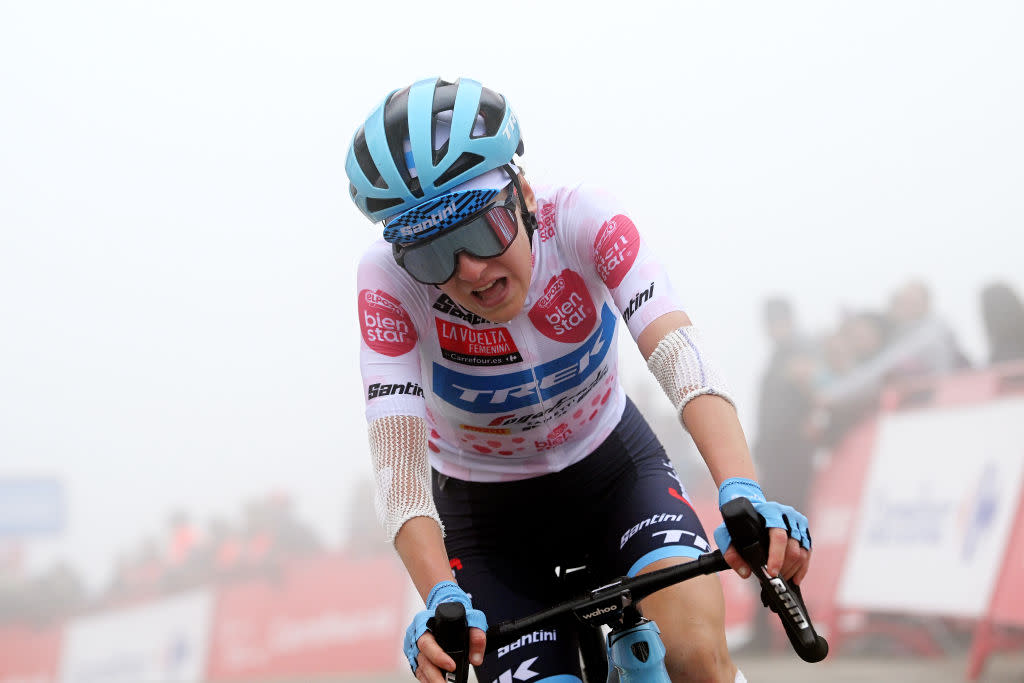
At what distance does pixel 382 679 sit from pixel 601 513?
6271 millimetres

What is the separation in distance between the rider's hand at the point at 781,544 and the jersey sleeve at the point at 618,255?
59cm

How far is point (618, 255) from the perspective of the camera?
2.33m

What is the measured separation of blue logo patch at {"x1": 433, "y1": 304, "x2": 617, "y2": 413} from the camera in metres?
2.51

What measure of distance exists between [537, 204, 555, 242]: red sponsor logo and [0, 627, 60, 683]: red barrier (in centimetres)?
868

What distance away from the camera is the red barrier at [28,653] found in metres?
9.25

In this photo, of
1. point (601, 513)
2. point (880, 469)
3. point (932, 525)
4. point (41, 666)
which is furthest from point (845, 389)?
point (41, 666)

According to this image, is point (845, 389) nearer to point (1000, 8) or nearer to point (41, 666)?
point (1000, 8)

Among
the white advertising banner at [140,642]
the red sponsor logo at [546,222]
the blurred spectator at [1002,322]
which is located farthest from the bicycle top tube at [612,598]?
the white advertising banner at [140,642]

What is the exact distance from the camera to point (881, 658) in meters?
6.61

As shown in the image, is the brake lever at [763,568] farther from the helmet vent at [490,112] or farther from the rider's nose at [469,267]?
the helmet vent at [490,112]

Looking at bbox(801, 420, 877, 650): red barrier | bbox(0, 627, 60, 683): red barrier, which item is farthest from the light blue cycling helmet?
bbox(0, 627, 60, 683): red barrier

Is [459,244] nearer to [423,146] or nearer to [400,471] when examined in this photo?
[423,146]

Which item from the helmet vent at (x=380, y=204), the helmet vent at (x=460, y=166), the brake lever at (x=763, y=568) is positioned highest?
the helmet vent at (x=460, y=166)

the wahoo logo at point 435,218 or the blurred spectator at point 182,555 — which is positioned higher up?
the wahoo logo at point 435,218
